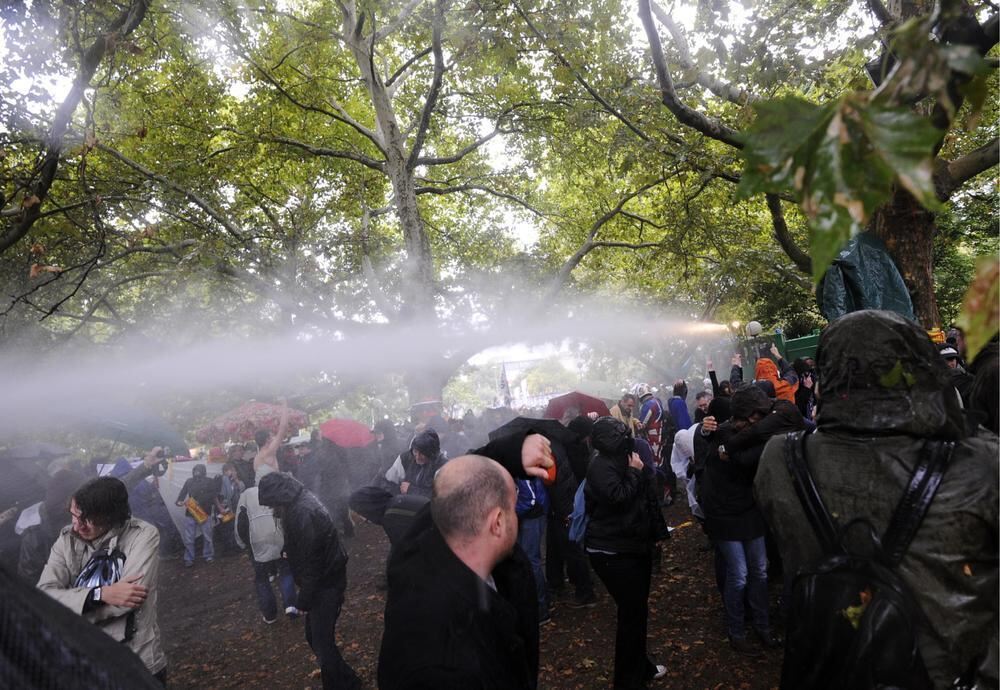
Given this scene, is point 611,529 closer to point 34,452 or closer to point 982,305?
point 982,305

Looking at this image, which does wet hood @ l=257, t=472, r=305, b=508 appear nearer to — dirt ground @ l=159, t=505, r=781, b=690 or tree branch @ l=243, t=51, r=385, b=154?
dirt ground @ l=159, t=505, r=781, b=690

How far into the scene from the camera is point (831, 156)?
3.23 ft

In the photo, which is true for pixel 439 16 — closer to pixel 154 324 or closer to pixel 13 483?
pixel 13 483

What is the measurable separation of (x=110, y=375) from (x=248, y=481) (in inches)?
475

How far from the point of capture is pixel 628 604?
4.07 metres

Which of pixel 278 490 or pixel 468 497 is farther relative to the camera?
pixel 278 490

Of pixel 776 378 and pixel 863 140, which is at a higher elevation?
pixel 863 140

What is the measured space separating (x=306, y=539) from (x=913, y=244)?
5.45 m

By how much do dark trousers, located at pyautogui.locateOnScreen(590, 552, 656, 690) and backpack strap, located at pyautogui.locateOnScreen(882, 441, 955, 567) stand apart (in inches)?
95.4

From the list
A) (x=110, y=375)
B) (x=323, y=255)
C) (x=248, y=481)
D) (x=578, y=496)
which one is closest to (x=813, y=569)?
A: (x=578, y=496)

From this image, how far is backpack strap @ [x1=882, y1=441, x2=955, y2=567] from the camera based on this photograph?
1.80m

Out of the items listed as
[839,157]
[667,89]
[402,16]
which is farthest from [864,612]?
[402,16]

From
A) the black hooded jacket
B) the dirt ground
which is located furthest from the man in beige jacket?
the dirt ground

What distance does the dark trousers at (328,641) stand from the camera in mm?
4559
